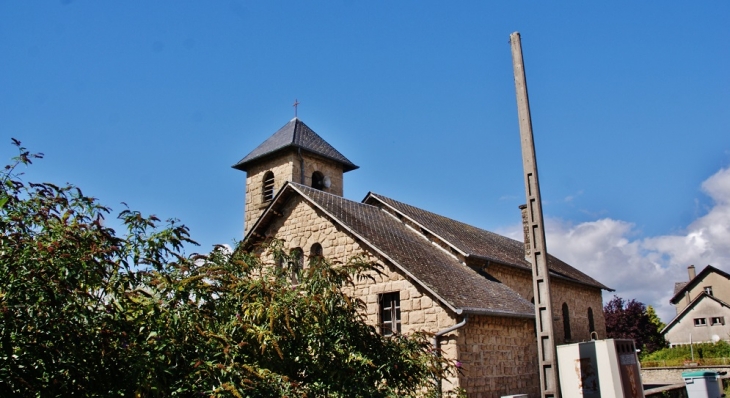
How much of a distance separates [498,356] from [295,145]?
46.6 feet

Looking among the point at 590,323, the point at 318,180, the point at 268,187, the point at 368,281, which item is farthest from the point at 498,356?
the point at 268,187

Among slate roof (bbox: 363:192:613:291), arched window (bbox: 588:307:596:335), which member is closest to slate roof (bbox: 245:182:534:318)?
slate roof (bbox: 363:192:613:291)

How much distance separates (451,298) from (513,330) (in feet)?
8.22

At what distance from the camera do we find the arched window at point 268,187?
83.1 ft

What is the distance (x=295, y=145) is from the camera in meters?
24.5

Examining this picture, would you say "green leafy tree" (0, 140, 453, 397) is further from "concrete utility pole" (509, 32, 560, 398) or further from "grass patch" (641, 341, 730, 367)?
"grass patch" (641, 341, 730, 367)

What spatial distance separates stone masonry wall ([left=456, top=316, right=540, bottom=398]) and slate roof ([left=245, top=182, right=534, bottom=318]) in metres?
0.39

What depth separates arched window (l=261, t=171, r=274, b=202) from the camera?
25328mm

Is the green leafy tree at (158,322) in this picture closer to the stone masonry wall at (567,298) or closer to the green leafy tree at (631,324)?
the stone masonry wall at (567,298)

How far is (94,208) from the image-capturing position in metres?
5.49

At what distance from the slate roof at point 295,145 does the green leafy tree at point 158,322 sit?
59.4 feet

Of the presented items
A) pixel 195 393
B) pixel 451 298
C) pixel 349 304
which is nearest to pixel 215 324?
pixel 195 393

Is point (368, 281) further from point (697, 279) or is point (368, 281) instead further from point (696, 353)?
point (697, 279)

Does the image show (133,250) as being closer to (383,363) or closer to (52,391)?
(52,391)
